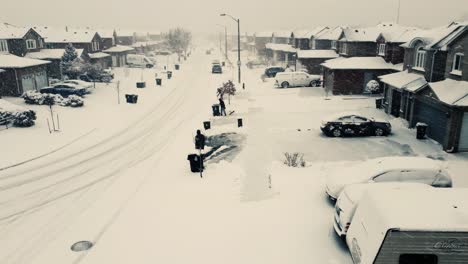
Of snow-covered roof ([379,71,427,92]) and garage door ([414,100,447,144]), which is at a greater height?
snow-covered roof ([379,71,427,92])

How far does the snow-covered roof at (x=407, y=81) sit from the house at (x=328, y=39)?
20.0m

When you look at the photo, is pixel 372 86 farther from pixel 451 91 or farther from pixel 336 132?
pixel 451 91

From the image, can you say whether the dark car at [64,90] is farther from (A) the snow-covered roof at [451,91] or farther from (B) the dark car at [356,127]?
(A) the snow-covered roof at [451,91]

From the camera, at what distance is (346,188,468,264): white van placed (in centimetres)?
749

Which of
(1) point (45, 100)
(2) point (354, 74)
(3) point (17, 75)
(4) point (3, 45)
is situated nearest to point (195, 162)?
(1) point (45, 100)

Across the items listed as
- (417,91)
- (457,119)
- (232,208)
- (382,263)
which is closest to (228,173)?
(232,208)

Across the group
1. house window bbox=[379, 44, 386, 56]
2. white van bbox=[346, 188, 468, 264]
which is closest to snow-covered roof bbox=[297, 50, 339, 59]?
house window bbox=[379, 44, 386, 56]

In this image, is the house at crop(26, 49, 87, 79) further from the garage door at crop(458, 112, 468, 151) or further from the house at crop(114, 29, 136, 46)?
the house at crop(114, 29, 136, 46)

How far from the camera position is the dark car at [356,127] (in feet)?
68.3

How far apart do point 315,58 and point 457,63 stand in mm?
26091

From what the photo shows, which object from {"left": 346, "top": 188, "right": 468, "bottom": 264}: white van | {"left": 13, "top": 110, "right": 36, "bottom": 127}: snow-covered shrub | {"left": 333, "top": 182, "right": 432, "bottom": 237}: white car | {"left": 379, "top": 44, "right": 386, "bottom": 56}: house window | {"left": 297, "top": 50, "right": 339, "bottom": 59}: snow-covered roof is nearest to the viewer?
{"left": 346, "top": 188, "right": 468, "bottom": 264}: white van

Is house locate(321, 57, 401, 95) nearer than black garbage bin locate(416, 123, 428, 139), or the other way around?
black garbage bin locate(416, 123, 428, 139)

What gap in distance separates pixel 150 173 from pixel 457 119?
15.0m

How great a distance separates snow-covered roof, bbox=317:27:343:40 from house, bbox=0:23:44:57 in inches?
1412
